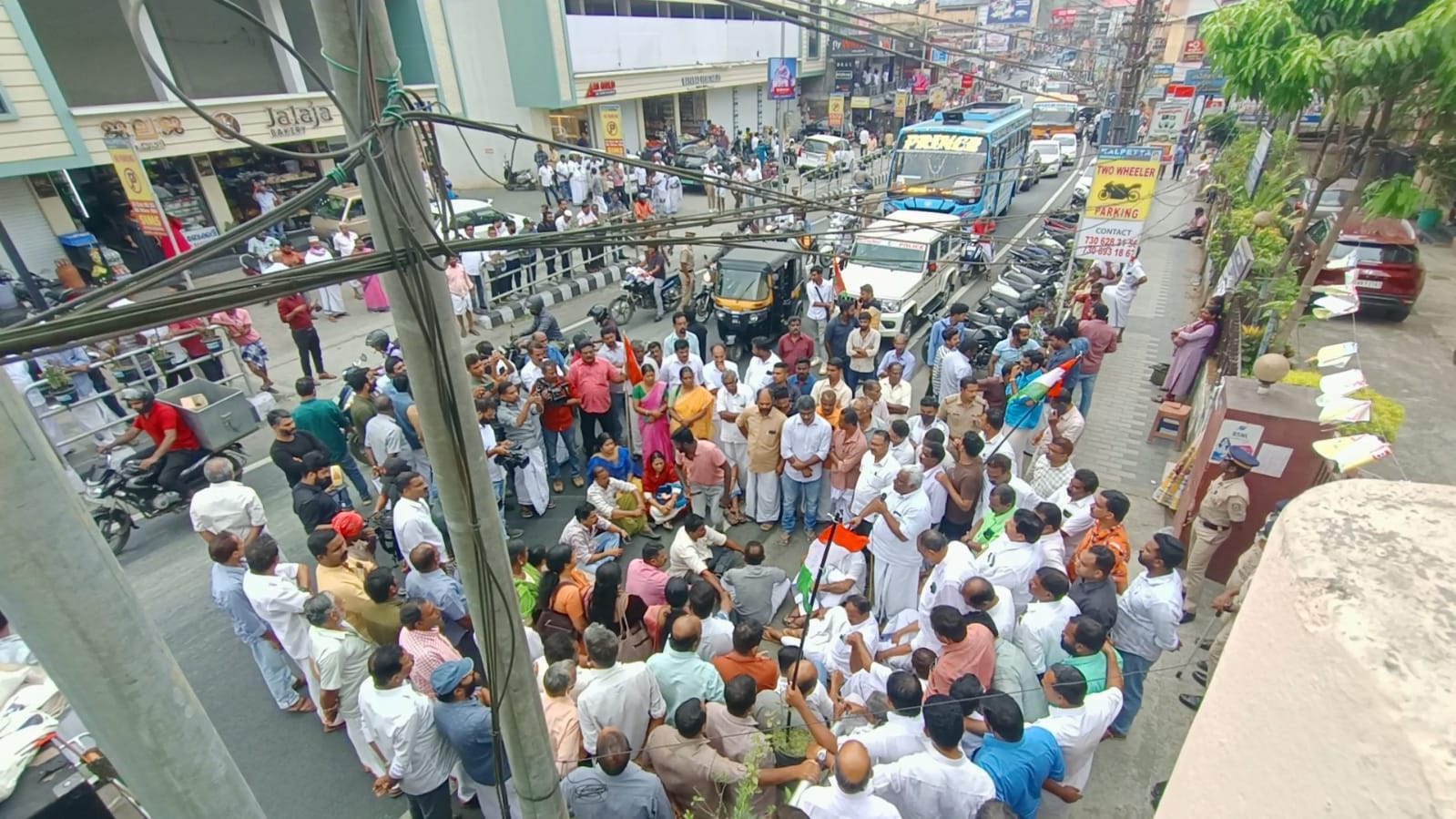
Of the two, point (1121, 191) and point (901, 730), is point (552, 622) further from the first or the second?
point (1121, 191)

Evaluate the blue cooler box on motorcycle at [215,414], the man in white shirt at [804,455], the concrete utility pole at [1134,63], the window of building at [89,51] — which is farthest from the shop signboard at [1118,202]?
the window of building at [89,51]

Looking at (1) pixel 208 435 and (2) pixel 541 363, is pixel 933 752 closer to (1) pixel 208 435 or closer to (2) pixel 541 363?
(2) pixel 541 363

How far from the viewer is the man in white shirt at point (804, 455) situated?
6.65m


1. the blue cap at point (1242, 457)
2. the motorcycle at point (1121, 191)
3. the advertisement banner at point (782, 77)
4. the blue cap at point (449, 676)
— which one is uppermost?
the advertisement banner at point (782, 77)

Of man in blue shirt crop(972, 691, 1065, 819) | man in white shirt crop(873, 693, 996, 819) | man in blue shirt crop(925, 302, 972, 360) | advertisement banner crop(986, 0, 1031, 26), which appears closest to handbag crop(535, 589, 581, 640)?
man in white shirt crop(873, 693, 996, 819)

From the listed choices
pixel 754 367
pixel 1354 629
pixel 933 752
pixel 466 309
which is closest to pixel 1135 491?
pixel 754 367

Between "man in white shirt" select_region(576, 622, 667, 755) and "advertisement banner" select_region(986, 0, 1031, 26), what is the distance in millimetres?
72245

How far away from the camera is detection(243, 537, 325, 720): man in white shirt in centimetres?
446

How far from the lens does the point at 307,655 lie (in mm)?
→ 4719

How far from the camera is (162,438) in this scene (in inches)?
283

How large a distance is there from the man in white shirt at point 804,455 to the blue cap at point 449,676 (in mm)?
3784

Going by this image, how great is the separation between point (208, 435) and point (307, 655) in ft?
13.0

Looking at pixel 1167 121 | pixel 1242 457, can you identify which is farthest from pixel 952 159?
pixel 1242 457

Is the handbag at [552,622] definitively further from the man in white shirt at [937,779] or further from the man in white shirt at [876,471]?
the man in white shirt at [876,471]
